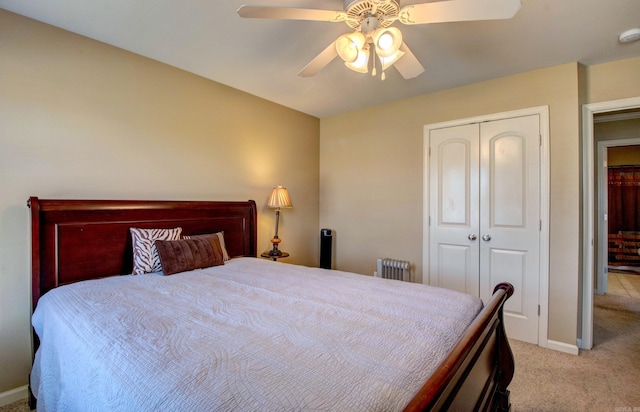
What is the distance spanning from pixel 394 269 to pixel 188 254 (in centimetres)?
229

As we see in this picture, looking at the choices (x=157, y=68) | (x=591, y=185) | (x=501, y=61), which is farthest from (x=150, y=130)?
(x=591, y=185)

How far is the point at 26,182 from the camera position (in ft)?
6.45

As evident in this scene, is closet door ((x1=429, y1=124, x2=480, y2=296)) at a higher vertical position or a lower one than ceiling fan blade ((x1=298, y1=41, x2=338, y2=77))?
lower

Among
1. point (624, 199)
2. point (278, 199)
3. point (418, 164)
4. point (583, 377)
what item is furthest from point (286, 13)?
point (624, 199)

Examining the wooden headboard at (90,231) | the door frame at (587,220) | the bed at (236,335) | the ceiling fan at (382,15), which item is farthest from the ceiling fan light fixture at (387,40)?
the door frame at (587,220)

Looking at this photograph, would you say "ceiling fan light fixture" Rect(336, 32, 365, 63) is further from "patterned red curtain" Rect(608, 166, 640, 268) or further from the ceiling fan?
"patterned red curtain" Rect(608, 166, 640, 268)

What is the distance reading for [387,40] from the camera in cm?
158

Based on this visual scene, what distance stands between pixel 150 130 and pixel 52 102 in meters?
0.64

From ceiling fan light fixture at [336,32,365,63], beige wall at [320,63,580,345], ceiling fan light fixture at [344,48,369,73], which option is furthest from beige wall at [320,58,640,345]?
ceiling fan light fixture at [336,32,365,63]

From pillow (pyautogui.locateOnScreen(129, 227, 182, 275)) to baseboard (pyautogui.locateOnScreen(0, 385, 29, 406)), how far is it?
98 centimetres

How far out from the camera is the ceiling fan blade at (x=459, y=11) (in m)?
1.37

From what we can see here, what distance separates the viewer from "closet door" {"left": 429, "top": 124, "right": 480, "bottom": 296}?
304 cm

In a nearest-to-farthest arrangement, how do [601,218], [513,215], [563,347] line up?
[563,347]
[513,215]
[601,218]

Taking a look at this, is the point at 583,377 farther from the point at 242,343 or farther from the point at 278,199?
the point at 278,199
